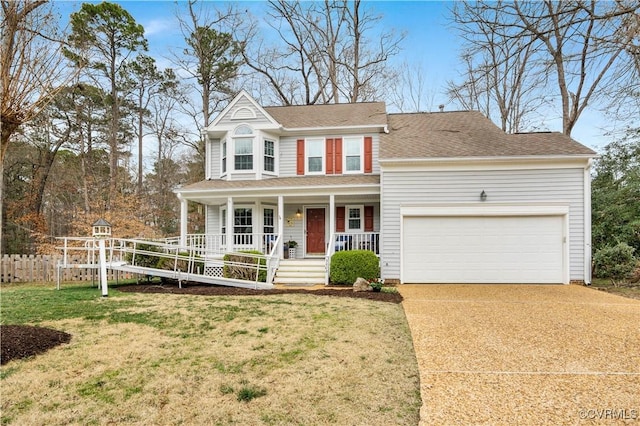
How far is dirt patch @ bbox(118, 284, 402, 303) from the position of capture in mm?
8781

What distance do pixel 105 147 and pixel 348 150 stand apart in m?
15.8

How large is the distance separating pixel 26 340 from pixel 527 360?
6481 mm

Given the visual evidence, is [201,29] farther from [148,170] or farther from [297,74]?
[148,170]

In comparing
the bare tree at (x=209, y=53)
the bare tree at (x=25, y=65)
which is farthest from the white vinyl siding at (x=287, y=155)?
the bare tree at (x=25, y=65)

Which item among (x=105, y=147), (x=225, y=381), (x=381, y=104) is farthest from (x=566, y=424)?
(x=105, y=147)

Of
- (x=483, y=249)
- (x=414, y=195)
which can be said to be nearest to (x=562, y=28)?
(x=414, y=195)

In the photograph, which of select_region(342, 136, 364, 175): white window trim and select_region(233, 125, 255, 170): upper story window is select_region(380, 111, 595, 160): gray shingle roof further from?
select_region(233, 125, 255, 170): upper story window

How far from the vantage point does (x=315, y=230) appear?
14.4 meters

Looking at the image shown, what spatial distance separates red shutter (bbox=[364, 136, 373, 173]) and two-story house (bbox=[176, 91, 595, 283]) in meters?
0.04

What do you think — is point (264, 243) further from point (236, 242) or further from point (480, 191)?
point (480, 191)

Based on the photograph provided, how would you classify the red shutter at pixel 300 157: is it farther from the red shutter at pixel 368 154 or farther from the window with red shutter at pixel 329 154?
the red shutter at pixel 368 154

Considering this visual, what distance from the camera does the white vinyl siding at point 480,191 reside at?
10.9 m

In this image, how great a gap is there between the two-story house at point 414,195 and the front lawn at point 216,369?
505 cm

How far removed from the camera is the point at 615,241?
1219 cm
